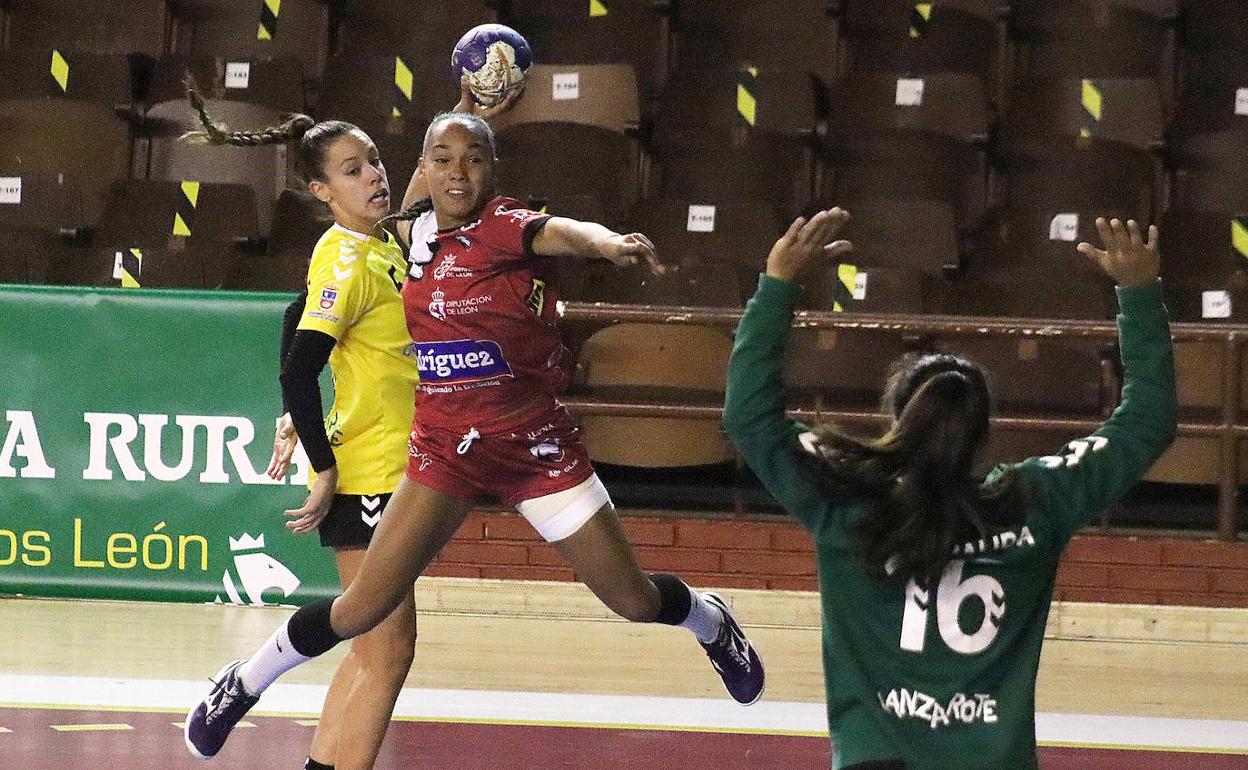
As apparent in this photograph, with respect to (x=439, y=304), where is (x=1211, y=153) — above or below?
above

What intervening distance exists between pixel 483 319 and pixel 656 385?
3.71 m

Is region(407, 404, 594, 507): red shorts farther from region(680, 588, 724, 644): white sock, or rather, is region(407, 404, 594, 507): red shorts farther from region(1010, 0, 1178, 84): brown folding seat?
region(1010, 0, 1178, 84): brown folding seat

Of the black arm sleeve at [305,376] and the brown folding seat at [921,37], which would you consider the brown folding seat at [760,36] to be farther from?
the black arm sleeve at [305,376]

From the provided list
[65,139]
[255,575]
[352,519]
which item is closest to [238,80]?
[65,139]

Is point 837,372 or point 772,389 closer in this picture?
point 772,389

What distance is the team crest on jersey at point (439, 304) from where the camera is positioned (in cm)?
407

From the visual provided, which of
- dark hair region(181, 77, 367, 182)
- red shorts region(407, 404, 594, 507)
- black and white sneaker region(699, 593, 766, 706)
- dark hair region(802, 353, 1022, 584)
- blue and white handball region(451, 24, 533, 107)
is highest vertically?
blue and white handball region(451, 24, 533, 107)

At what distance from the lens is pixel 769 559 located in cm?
762

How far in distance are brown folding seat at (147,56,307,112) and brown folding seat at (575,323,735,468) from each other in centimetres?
264

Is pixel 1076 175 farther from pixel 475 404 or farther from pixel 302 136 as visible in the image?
pixel 475 404

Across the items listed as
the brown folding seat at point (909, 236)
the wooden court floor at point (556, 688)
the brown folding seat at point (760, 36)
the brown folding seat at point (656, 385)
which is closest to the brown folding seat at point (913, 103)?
the brown folding seat at point (760, 36)

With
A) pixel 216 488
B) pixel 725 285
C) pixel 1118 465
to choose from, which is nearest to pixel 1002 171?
pixel 725 285

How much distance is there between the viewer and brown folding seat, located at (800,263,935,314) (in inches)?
311

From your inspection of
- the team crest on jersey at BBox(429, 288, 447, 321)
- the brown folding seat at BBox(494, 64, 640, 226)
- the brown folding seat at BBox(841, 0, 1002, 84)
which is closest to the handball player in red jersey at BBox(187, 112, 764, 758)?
the team crest on jersey at BBox(429, 288, 447, 321)
